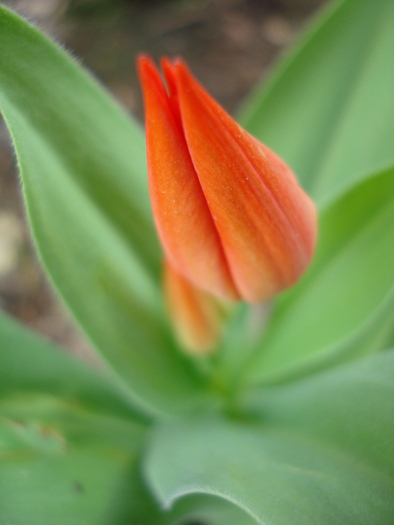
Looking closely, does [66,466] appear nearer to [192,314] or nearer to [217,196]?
[192,314]

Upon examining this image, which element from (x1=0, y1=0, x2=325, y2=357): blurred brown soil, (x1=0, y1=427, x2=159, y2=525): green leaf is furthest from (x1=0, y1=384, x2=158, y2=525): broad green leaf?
(x1=0, y1=0, x2=325, y2=357): blurred brown soil

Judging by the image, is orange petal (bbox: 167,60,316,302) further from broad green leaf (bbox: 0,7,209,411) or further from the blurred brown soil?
the blurred brown soil

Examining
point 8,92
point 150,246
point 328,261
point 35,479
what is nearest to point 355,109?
point 328,261

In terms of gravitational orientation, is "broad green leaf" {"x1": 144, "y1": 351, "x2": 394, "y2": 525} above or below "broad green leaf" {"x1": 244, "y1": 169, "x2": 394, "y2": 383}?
below

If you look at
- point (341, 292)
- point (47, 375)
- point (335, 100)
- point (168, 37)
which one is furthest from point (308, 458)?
point (168, 37)

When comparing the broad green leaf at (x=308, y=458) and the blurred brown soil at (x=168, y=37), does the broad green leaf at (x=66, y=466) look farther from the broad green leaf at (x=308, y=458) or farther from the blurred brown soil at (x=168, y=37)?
the blurred brown soil at (x=168, y=37)
